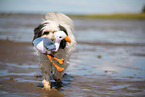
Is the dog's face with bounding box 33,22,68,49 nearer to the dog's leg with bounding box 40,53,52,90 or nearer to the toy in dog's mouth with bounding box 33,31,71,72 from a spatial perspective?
the toy in dog's mouth with bounding box 33,31,71,72

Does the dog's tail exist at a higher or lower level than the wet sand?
higher

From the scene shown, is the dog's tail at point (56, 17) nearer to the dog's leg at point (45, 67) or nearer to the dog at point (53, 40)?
the dog at point (53, 40)

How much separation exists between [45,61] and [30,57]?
13.7ft

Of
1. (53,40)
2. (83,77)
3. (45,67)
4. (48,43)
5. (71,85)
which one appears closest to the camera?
(48,43)

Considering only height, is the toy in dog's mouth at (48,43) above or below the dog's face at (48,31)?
below

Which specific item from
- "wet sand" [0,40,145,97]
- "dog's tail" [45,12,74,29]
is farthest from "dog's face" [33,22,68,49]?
"wet sand" [0,40,145,97]

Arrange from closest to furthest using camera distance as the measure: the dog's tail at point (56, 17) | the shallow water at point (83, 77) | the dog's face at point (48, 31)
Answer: the dog's face at point (48, 31), the shallow water at point (83, 77), the dog's tail at point (56, 17)

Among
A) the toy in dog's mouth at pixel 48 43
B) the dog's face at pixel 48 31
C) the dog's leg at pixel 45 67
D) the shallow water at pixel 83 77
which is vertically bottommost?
the shallow water at pixel 83 77

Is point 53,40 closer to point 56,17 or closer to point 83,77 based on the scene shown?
point 56,17

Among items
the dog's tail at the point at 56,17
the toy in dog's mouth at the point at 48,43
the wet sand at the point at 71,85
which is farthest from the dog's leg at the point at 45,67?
the dog's tail at the point at 56,17

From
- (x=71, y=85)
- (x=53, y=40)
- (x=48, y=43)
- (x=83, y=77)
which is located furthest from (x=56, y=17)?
(x=83, y=77)

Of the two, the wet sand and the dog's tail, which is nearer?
the wet sand

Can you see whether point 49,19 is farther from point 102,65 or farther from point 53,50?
point 102,65

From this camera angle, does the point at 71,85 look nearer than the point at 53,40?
No
